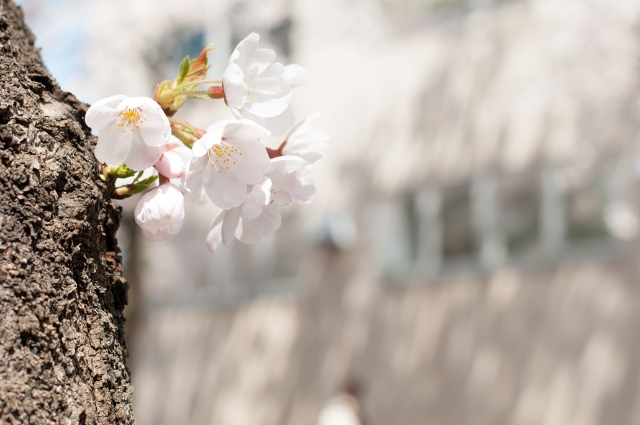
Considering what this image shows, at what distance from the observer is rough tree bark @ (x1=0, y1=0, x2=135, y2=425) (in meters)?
1.23

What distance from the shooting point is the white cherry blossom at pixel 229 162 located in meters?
1.37

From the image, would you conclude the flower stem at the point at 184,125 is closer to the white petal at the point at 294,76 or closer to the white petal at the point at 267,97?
the white petal at the point at 267,97

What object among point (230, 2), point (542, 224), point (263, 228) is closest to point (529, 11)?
point (542, 224)

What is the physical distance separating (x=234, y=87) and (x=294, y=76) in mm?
195

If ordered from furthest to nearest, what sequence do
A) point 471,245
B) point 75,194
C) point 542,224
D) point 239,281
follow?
1. point 239,281
2. point 471,245
3. point 542,224
4. point 75,194

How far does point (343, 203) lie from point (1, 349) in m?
10.3

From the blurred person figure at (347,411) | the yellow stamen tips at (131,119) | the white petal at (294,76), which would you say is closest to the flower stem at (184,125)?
the yellow stamen tips at (131,119)

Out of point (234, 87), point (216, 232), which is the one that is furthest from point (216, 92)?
point (216, 232)

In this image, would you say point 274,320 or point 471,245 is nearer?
point 471,245

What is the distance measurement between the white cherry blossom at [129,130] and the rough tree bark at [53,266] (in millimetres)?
77

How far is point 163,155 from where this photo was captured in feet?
4.64

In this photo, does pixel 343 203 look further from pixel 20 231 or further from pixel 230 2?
pixel 20 231

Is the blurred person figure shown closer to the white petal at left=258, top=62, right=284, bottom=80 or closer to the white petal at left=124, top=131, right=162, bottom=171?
the white petal at left=258, top=62, right=284, bottom=80

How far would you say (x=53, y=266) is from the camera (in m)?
1.30
